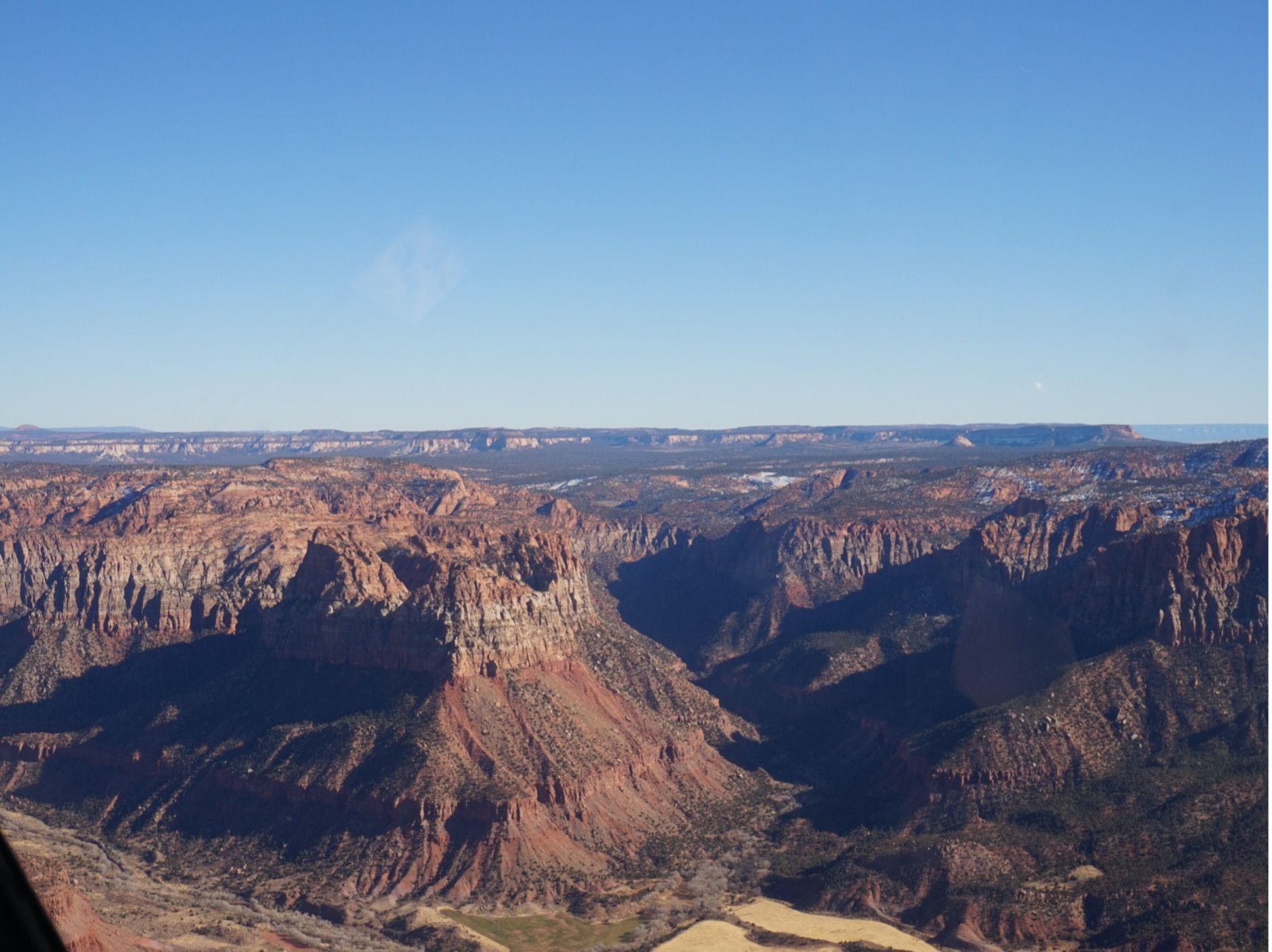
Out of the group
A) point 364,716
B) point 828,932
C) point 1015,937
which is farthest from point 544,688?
point 1015,937

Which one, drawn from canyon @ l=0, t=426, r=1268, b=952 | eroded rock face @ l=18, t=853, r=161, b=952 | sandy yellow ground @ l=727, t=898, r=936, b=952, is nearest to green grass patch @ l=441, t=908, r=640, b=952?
canyon @ l=0, t=426, r=1268, b=952

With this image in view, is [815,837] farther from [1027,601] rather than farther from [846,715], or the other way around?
[1027,601]

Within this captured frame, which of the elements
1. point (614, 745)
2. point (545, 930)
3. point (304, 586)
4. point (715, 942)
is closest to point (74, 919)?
point (545, 930)

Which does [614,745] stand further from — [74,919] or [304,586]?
[74,919]

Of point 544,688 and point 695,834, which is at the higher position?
point 544,688

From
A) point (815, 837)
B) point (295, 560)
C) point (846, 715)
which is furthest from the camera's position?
point (295, 560)

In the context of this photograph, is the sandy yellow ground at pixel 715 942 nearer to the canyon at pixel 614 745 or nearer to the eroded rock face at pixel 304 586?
the canyon at pixel 614 745

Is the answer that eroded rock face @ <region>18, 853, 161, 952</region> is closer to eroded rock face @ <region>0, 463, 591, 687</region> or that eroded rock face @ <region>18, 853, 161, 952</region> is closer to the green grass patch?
the green grass patch
